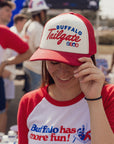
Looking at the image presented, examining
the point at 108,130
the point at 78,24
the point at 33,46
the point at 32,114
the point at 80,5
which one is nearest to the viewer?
the point at 108,130

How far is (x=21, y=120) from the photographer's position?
1.38 metres

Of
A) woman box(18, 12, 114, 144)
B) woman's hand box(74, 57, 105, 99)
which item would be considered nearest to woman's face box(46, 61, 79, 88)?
woman box(18, 12, 114, 144)

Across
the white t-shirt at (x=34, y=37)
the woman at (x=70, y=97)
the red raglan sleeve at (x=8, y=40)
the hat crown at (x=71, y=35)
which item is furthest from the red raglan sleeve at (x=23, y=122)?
the white t-shirt at (x=34, y=37)

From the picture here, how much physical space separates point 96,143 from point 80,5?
6523mm

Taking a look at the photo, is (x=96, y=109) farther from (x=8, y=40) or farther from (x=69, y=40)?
(x=8, y=40)

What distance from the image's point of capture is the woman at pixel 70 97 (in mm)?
1098

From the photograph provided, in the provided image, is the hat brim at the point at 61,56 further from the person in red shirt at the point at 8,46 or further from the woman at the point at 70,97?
the person in red shirt at the point at 8,46

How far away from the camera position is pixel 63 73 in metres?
1.25

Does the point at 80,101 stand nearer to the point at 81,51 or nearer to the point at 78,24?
the point at 81,51

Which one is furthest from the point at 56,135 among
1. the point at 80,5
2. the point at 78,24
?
the point at 80,5

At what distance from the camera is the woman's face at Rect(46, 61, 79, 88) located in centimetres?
124

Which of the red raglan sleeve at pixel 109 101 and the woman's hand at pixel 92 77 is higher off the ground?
the woman's hand at pixel 92 77

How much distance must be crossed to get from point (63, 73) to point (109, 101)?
0.89ft

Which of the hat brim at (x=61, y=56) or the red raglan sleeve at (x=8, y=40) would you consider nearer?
the hat brim at (x=61, y=56)
